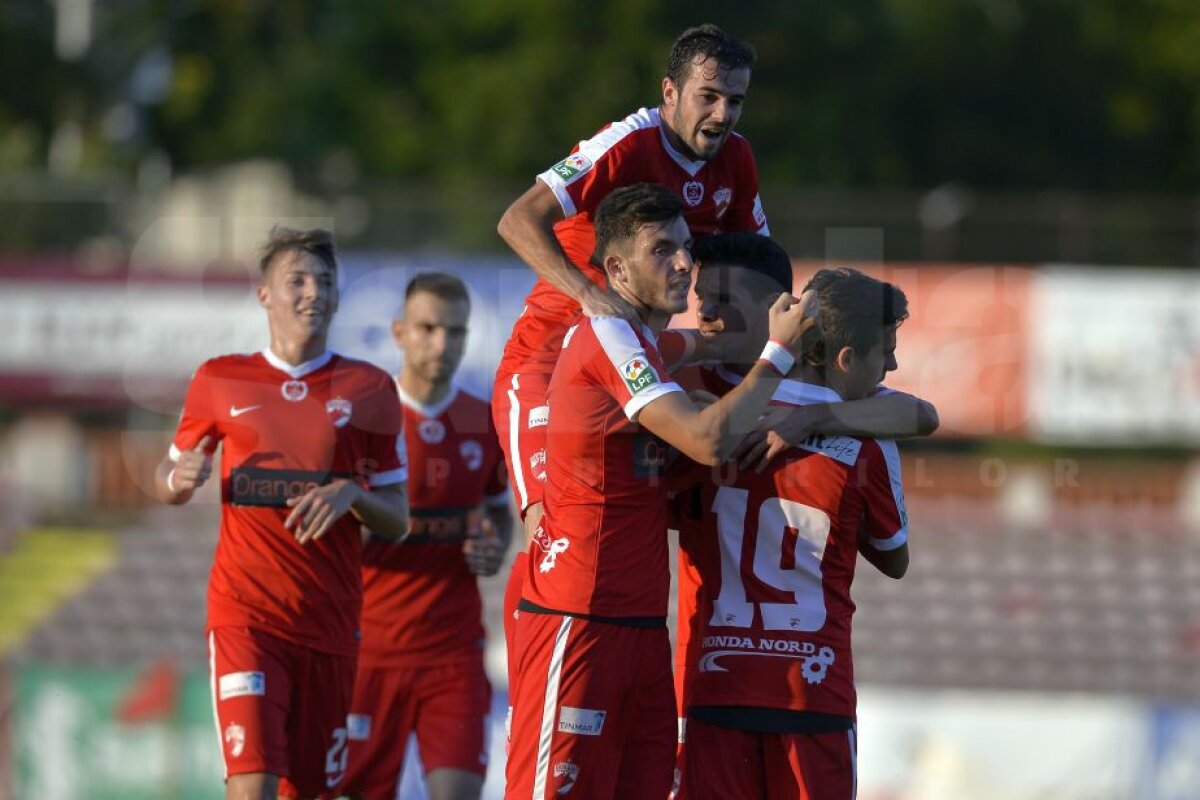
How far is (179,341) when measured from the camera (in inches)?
674

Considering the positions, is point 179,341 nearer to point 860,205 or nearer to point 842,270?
point 860,205

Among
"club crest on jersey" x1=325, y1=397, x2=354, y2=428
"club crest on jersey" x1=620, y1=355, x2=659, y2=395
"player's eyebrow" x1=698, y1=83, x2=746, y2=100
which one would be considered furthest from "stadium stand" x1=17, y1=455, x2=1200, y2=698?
"club crest on jersey" x1=620, y1=355, x2=659, y2=395

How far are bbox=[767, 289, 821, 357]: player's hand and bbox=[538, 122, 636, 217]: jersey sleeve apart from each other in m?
0.92

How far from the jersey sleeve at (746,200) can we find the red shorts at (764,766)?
175 cm

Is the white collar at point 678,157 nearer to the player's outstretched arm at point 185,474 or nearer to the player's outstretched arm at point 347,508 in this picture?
the player's outstretched arm at point 347,508

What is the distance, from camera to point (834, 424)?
505cm

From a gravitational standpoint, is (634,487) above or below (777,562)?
above

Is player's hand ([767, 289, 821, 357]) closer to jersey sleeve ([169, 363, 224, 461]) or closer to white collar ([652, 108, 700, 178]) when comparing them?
white collar ([652, 108, 700, 178])

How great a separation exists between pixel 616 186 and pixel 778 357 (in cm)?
109

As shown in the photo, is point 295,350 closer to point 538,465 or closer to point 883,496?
point 538,465

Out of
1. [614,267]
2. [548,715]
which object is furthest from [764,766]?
[614,267]

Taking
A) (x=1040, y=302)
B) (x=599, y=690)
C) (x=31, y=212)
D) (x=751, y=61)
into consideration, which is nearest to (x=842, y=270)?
(x=751, y=61)

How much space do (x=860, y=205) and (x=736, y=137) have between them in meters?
11.8

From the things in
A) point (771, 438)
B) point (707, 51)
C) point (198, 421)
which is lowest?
point (771, 438)
